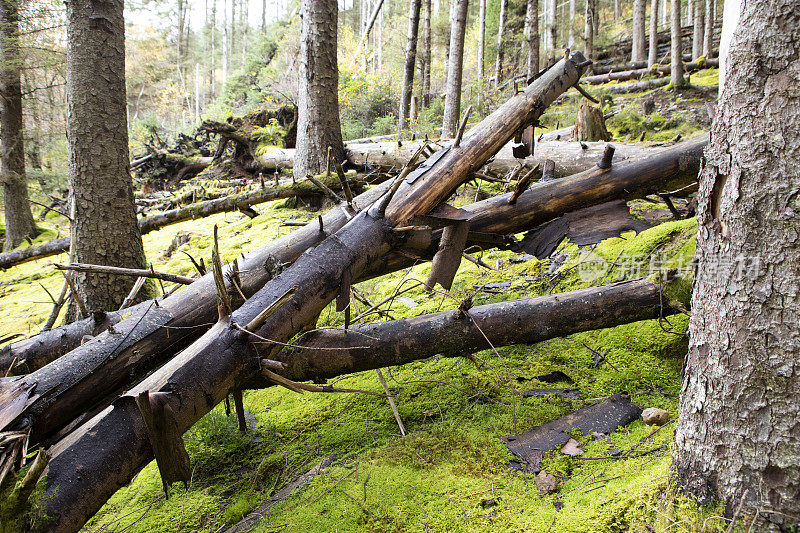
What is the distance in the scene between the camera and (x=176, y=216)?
18.4ft

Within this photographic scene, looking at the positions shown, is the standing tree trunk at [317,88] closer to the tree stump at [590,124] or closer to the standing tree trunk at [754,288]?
the tree stump at [590,124]

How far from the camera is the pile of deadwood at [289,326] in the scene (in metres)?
1.68

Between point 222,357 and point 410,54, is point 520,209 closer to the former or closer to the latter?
point 222,357

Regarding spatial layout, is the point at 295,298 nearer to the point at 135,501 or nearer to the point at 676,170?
the point at 135,501

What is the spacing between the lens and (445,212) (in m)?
3.09

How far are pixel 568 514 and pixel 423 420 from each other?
1.10 meters

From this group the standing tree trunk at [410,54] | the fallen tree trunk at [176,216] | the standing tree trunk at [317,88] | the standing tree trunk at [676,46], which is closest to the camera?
the fallen tree trunk at [176,216]

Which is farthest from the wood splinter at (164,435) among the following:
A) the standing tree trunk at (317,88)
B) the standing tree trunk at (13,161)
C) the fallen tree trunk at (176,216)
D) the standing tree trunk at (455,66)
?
the standing tree trunk at (13,161)

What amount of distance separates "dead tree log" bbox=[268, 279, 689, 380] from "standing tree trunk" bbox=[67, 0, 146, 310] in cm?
254

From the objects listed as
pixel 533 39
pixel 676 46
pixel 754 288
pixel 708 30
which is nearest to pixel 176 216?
pixel 754 288

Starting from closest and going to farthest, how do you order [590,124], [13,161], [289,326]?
[289,326] < [590,124] < [13,161]

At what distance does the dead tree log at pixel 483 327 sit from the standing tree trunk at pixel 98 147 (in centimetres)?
254

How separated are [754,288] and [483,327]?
4.93 ft

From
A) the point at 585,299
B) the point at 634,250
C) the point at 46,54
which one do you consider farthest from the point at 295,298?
the point at 46,54
